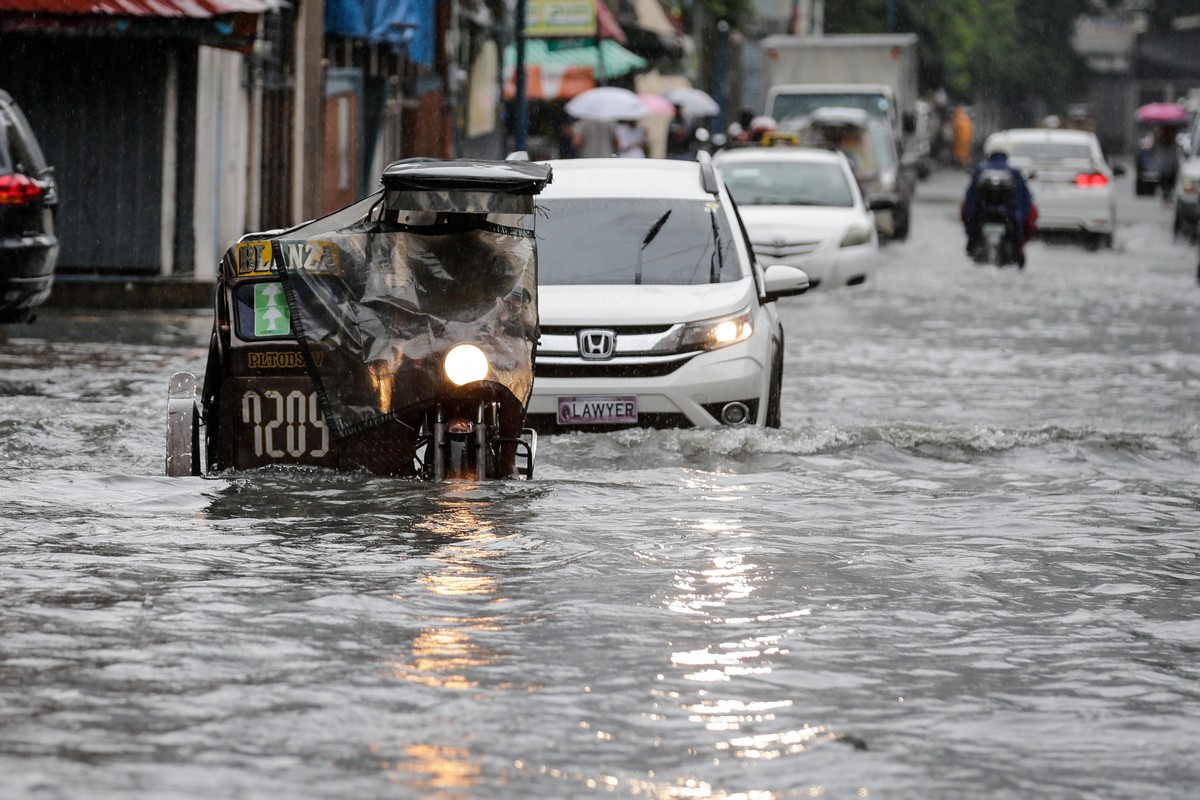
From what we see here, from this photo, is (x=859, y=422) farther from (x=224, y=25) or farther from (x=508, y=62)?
(x=508, y=62)

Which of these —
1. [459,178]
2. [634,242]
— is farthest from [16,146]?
[459,178]

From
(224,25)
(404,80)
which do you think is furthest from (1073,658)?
(404,80)

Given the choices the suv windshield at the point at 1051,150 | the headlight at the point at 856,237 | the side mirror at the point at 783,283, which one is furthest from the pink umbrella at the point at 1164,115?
the side mirror at the point at 783,283

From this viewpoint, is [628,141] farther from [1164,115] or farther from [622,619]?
[1164,115]

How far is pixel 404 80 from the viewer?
115ft

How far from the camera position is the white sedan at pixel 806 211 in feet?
75.9

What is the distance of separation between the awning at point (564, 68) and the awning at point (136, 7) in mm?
20868

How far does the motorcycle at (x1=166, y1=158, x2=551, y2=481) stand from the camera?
361 inches

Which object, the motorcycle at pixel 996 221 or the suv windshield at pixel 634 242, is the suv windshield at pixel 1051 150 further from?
the suv windshield at pixel 634 242

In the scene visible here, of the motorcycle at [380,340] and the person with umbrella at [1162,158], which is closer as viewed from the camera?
the motorcycle at [380,340]

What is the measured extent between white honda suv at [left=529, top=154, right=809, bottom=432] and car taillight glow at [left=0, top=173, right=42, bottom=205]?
4141 millimetres

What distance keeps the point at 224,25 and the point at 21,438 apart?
8.90 metres

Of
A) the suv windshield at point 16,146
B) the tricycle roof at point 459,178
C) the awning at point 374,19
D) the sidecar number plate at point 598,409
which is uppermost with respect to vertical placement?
the awning at point 374,19

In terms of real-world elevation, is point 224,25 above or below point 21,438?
above
